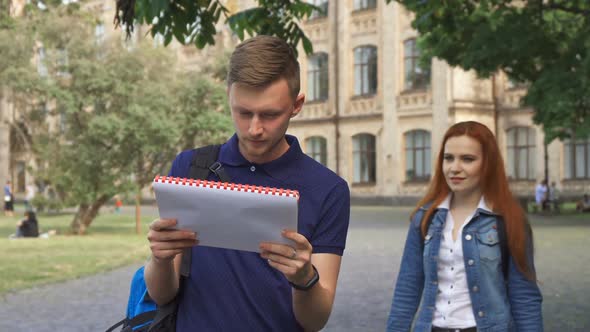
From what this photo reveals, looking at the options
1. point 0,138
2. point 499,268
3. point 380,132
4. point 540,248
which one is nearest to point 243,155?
point 499,268

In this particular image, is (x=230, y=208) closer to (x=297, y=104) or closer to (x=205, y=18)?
(x=297, y=104)

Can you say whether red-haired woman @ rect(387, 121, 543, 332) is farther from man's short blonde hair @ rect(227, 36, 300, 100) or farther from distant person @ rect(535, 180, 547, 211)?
distant person @ rect(535, 180, 547, 211)

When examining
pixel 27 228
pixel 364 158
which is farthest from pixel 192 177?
pixel 364 158

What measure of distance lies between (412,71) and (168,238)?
4045 centimetres

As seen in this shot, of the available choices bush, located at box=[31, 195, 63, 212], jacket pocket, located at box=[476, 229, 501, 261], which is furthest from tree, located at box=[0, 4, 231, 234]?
jacket pocket, located at box=[476, 229, 501, 261]

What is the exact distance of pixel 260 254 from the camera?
2.48 m

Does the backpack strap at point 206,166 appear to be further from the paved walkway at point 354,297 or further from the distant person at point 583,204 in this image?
the distant person at point 583,204

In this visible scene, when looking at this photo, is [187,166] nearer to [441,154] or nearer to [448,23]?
[441,154]

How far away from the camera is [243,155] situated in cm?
269

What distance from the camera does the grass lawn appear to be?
1420cm

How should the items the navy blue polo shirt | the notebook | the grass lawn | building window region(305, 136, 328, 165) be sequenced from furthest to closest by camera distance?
building window region(305, 136, 328, 165), the grass lawn, the navy blue polo shirt, the notebook

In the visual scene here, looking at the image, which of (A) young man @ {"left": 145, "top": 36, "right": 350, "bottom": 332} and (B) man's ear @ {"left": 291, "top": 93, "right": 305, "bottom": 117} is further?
(B) man's ear @ {"left": 291, "top": 93, "right": 305, "bottom": 117}

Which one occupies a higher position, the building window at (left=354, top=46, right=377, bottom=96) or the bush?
the building window at (left=354, top=46, right=377, bottom=96)

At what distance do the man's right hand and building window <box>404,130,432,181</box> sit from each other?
39.3 m
